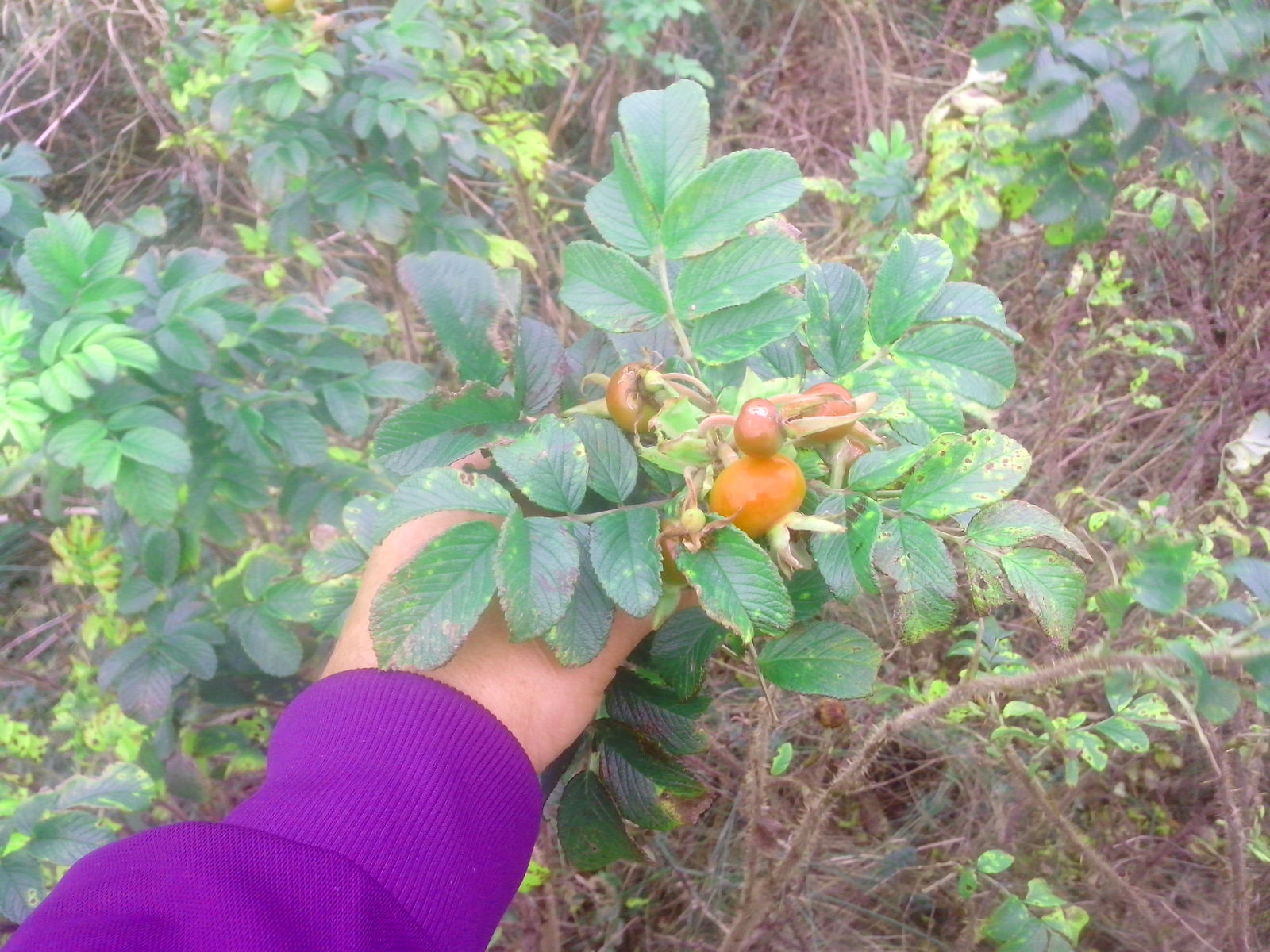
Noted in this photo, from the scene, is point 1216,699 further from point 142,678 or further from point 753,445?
point 142,678

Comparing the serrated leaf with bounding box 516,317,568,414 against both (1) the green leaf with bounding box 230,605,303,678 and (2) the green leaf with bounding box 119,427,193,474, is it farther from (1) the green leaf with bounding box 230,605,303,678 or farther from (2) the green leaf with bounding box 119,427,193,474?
(1) the green leaf with bounding box 230,605,303,678

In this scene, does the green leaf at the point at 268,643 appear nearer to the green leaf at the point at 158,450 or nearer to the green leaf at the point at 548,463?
the green leaf at the point at 158,450

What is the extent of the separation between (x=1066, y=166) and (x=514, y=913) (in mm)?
1680

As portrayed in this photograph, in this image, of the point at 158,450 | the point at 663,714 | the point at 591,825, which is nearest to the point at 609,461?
the point at 663,714

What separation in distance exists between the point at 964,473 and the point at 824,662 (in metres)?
0.23

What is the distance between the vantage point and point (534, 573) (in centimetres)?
67

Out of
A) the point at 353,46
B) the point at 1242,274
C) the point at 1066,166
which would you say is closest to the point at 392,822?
the point at 353,46

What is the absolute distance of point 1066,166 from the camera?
1.69 m

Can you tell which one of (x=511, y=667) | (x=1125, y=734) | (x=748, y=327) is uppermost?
(x=748, y=327)

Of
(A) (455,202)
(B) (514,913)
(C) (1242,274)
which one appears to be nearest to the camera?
(B) (514,913)

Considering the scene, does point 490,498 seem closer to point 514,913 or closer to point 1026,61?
point 514,913

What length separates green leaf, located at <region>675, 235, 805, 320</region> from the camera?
74 cm

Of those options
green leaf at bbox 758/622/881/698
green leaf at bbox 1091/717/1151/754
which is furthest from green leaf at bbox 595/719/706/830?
green leaf at bbox 1091/717/1151/754

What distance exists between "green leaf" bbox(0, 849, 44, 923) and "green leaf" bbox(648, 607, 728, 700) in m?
0.85
